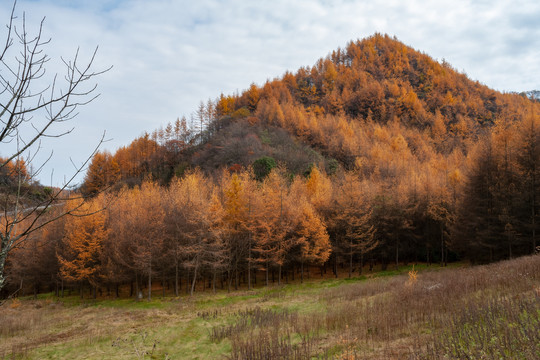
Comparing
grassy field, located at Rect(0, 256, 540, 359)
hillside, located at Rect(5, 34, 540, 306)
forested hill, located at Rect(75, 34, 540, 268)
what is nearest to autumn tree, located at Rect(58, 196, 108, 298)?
hillside, located at Rect(5, 34, 540, 306)

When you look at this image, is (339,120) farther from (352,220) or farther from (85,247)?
(85,247)

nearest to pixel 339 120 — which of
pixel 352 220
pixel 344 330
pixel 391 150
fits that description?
pixel 391 150

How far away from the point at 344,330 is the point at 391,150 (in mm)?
64743

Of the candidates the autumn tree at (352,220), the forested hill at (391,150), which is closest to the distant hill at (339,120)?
the forested hill at (391,150)

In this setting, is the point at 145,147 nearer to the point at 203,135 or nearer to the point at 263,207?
the point at 203,135

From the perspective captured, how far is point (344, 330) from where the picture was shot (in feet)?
29.9

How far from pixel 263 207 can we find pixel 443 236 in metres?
22.4

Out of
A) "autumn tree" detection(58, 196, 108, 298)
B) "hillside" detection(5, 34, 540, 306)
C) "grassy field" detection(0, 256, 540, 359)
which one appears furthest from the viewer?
"autumn tree" detection(58, 196, 108, 298)

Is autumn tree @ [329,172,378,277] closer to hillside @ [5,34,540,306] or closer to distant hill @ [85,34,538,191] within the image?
hillside @ [5,34,540,306]

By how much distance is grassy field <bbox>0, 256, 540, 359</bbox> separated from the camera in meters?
5.73

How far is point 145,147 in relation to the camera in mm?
80875

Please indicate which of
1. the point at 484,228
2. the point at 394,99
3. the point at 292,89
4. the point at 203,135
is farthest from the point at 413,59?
the point at 484,228

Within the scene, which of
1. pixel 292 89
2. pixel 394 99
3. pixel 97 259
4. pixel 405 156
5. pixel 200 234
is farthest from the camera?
pixel 292 89

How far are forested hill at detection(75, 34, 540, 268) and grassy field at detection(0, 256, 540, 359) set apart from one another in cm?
619
